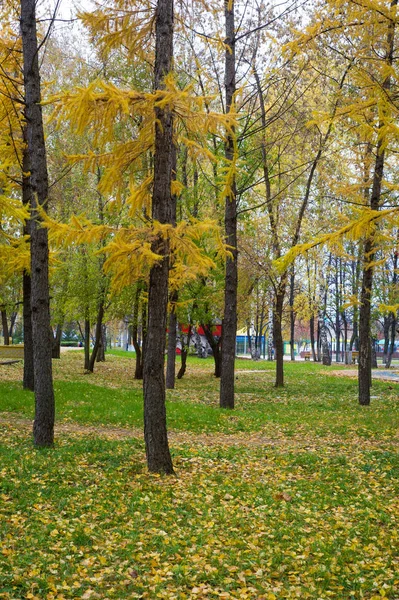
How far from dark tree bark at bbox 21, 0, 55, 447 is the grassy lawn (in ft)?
→ 1.86

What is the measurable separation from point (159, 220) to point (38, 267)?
214 centimetres

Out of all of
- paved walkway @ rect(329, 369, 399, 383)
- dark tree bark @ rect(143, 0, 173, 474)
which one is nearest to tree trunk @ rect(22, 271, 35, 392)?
dark tree bark @ rect(143, 0, 173, 474)

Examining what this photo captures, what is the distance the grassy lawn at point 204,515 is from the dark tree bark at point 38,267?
566 mm

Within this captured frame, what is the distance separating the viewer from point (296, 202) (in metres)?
22.0

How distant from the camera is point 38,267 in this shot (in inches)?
316

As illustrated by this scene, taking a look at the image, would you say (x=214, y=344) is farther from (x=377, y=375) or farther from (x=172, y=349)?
(x=377, y=375)

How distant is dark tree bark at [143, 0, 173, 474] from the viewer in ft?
22.9

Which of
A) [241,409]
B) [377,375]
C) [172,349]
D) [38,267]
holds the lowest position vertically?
[377,375]

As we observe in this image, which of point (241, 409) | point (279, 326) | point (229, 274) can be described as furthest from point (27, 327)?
point (279, 326)

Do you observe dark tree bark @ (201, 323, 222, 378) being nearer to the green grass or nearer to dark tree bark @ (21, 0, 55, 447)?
the green grass

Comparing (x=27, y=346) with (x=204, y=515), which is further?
(x=27, y=346)

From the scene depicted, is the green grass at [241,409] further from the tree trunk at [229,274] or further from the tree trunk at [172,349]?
the tree trunk at [229,274]

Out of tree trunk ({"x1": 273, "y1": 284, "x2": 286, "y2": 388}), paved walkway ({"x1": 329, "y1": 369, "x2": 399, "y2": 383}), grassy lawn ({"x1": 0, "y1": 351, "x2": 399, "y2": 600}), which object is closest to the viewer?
grassy lawn ({"x1": 0, "y1": 351, "x2": 399, "y2": 600})

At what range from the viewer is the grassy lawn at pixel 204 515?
14.3ft
